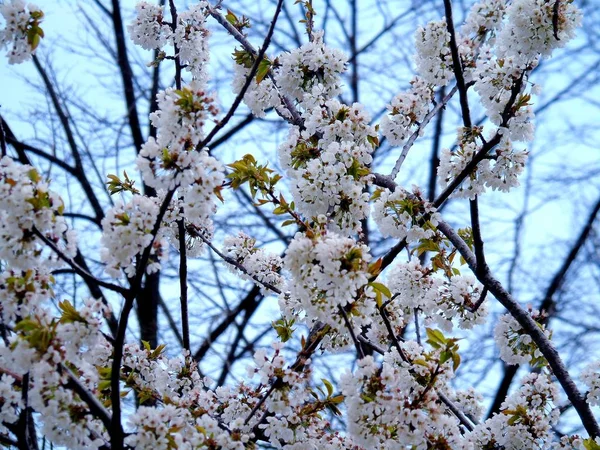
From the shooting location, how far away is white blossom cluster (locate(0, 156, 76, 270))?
6.80ft

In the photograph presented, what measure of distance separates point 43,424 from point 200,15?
7.31ft

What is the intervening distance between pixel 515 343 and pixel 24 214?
2.40 meters

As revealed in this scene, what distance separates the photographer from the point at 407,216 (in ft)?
9.90

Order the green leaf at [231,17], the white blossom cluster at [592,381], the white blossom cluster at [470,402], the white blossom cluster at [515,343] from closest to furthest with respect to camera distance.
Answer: the white blossom cluster at [592,381] → the white blossom cluster at [515,343] → the green leaf at [231,17] → the white blossom cluster at [470,402]

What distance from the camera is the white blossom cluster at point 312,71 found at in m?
3.37

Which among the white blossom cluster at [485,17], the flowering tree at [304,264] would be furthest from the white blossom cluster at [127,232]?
the white blossom cluster at [485,17]

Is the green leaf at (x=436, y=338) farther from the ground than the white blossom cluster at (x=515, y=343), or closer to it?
closer to it

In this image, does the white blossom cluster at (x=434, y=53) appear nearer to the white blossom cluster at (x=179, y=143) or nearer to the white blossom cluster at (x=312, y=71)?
the white blossom cluster at (x=312, y=71)

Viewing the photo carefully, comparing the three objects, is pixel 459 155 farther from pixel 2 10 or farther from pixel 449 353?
pixel 2 10

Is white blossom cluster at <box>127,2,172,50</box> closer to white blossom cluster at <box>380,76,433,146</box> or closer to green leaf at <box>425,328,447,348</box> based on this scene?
white blossom cluster at <box>380,76,433,146</box>

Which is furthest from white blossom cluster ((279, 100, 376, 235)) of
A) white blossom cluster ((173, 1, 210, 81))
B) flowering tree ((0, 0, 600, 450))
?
white blossom cluster ((173, 1, 210, 81))

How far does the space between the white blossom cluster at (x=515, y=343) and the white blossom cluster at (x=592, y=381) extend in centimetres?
26

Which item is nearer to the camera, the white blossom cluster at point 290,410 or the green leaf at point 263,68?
the white blossom cluster at point 290,410

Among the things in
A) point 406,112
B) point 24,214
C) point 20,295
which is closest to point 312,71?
point 406,112
